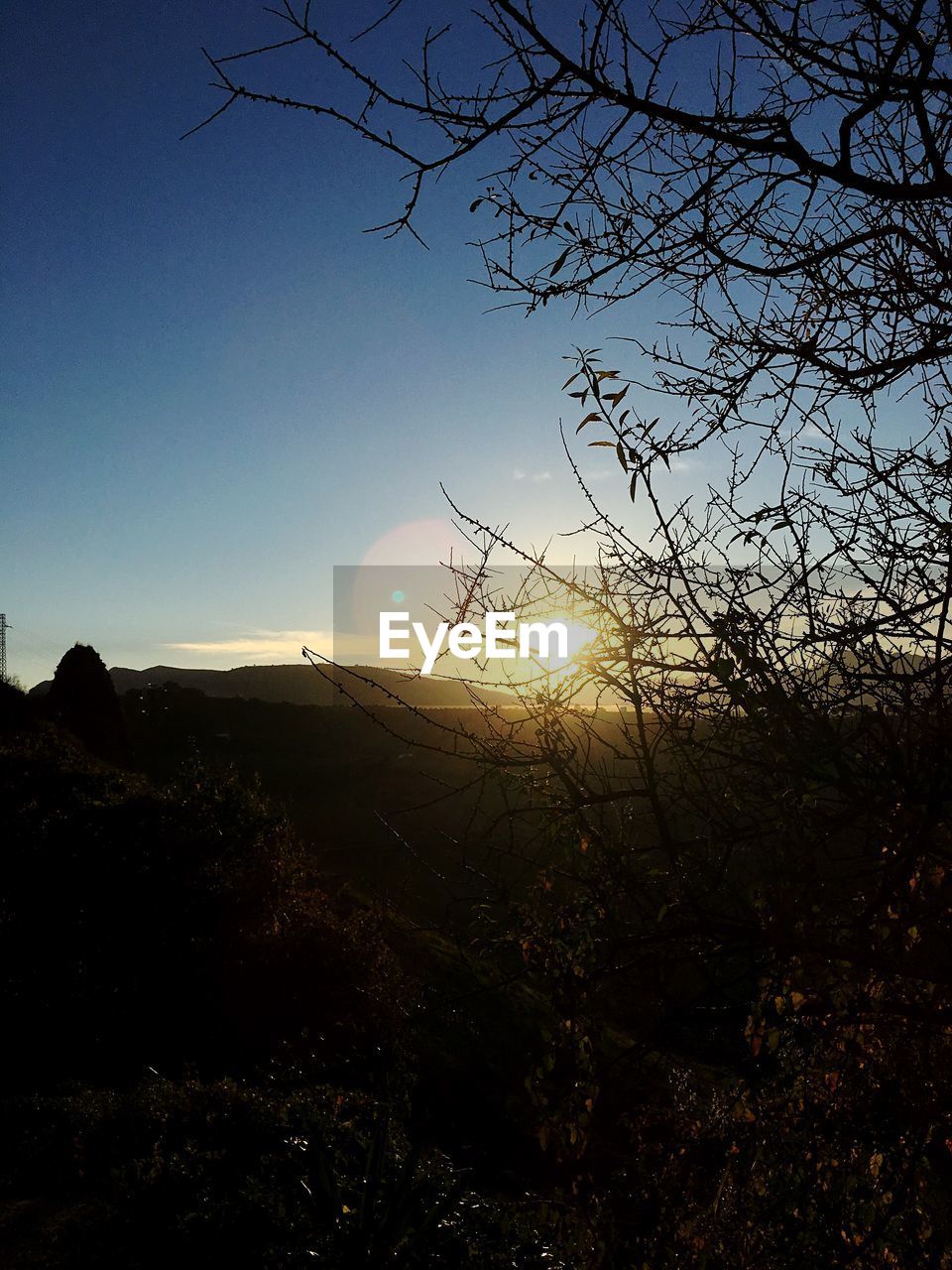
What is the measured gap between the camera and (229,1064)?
987 centimetres

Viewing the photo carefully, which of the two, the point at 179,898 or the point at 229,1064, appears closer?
the point at 229,1064

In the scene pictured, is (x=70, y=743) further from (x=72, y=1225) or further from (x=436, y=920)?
(x=72, y=1225)

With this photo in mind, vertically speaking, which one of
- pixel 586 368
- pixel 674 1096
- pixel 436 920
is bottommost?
pixel 436 920

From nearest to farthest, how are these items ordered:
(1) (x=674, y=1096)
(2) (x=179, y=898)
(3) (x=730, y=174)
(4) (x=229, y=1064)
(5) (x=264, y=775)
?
1. (3) (x=730, y=174)
2. (1) (x=674, y=1096)
3. (4) (x=229, y=1064)
4. (2) (x=179, y=898)
5. (5) (x=264, y=775)

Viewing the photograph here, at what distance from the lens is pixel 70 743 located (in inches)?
763

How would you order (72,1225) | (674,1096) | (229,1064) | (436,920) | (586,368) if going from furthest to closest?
(436,920) < (229,1064) < (674,1096) < (72,1225) < (586,368)

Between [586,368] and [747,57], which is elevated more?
[747,57]

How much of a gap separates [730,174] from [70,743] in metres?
19.8

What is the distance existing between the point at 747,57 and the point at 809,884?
8.81 ft

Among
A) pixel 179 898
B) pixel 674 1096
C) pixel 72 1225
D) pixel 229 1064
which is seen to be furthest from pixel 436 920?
pixel 72 1225

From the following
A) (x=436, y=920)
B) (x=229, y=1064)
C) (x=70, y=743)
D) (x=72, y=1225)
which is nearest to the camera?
(x=72, y=1225)

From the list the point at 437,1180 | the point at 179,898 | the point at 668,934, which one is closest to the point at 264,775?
the point at 179,898

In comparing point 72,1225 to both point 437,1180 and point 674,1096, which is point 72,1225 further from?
point 674,1096

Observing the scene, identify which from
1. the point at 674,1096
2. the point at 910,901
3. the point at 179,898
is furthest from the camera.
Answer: the point at 179,898
